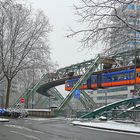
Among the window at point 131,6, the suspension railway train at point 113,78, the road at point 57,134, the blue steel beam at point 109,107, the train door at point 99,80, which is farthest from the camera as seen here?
the train door at point 99,80

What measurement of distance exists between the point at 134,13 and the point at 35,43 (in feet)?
99.0

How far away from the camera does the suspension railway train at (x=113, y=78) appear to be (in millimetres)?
53312

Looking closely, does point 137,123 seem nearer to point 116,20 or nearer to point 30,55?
point 116,20

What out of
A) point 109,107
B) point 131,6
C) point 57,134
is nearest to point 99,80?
point 109,107

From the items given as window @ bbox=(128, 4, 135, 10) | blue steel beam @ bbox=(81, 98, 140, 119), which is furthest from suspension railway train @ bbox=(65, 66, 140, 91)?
window @ bbox=(128, 4, 135, 10)

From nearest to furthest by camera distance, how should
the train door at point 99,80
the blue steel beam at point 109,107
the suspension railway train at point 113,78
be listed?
the blue steel beam at point 109,107 → the suspension railway train at point 113,78 → the train door at point 99,80

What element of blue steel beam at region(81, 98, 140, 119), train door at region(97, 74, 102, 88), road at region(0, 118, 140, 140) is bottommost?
road at region(0, 118, 140, 140)

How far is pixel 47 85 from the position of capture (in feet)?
254

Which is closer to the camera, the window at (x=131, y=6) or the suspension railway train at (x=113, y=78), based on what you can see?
the window at (x=131, y=6)

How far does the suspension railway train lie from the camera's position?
5331 centimetres

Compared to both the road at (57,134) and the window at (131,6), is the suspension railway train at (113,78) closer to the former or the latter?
the window at (131,6)

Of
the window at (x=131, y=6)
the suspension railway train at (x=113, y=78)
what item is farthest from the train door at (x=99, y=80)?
the window at (x=131, y=6)

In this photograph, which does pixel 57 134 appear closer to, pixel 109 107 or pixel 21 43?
pixel 109 107

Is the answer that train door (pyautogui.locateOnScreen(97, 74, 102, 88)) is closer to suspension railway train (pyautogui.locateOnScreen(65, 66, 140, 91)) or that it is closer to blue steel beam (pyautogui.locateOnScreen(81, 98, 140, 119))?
suspension railway train (pyautogui.locateOnScreen(65, 66, 140, 91))
